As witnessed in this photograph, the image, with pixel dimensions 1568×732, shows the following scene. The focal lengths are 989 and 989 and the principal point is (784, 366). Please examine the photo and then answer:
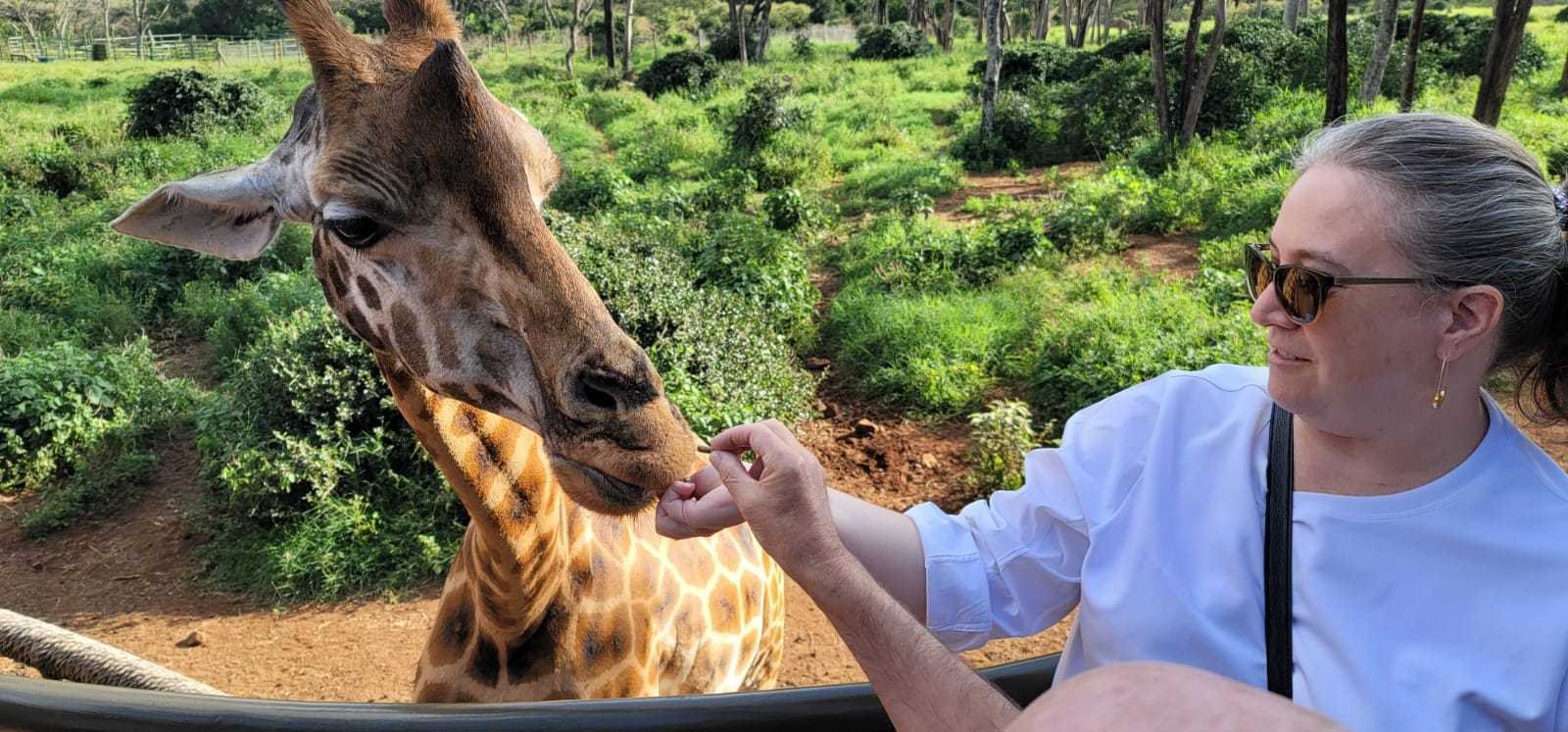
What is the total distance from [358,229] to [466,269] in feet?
0.78

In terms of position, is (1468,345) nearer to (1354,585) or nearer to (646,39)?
(1354,585)

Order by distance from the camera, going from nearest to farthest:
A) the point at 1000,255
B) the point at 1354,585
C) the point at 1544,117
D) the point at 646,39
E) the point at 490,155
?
1. the point at 1354,585
2. the point at 490,155
3. the point at 1000,255
4. the point at 1544,117
5. the point at 646,39

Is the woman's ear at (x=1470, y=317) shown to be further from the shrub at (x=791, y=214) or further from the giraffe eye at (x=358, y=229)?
the shrub at (x=791, y=214)

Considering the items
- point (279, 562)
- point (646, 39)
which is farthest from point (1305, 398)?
point (646, 39)

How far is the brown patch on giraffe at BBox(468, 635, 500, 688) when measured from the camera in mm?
2172

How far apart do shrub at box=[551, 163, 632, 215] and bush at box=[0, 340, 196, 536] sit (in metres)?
5.00

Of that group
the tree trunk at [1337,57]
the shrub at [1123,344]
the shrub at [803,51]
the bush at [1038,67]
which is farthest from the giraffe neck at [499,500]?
the shrub at [803,51]

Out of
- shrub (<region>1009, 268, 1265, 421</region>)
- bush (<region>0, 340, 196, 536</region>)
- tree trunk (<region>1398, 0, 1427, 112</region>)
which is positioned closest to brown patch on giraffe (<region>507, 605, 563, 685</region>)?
shrub (<region>1009, 268, 1265, 421</region>)

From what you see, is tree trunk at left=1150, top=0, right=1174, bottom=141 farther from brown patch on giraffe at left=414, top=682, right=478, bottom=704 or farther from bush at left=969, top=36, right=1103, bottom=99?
brown patch on giraffe at left=414, top=682, right=478, bottom=704

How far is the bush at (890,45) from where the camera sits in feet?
90.2

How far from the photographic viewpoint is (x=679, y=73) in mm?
21828

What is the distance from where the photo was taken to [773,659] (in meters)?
3.51

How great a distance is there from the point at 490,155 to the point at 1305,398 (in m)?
1.41

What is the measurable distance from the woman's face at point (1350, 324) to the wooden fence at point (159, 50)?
36.5 m
